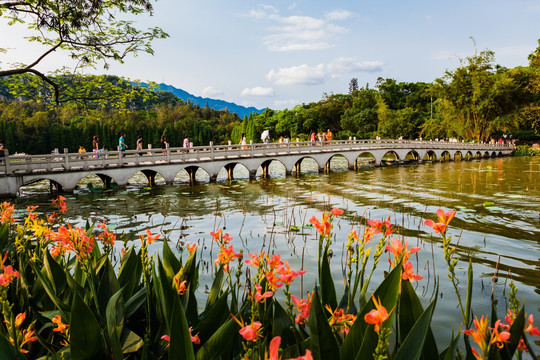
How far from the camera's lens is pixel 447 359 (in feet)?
4.88

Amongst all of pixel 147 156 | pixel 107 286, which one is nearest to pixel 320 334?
pixel 107 286

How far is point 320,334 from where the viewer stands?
1577 millimetres

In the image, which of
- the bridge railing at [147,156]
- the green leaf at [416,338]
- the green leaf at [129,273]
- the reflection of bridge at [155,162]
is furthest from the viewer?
the bridge railing at [147,156]

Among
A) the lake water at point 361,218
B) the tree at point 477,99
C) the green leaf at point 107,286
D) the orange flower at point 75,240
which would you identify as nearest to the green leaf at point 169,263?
the green leaf at point 107,286

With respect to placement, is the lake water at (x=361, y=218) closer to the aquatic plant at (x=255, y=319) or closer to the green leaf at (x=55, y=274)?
the aquatic plant at (x=255, y=319)

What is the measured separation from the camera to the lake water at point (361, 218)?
6.20 metres

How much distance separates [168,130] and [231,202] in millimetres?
58550

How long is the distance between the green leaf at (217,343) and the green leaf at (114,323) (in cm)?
38

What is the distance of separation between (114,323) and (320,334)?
1.03 meters

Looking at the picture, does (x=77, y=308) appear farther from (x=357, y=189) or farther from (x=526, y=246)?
(x=357, y=189)

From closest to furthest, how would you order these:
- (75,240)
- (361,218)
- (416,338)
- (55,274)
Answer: (416,338) → (75,240) → (55,274) → (361,218)

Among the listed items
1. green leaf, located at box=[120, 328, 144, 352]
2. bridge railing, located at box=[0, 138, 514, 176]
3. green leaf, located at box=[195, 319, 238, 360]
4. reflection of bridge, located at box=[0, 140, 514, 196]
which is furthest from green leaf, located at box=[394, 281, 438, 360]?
reflection of bridge, located at box=[0, 140, 514, 196]

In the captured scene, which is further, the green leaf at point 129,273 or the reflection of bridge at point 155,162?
the reflection of bridge at point 155,162

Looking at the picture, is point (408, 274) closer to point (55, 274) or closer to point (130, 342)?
point (130, 342)
